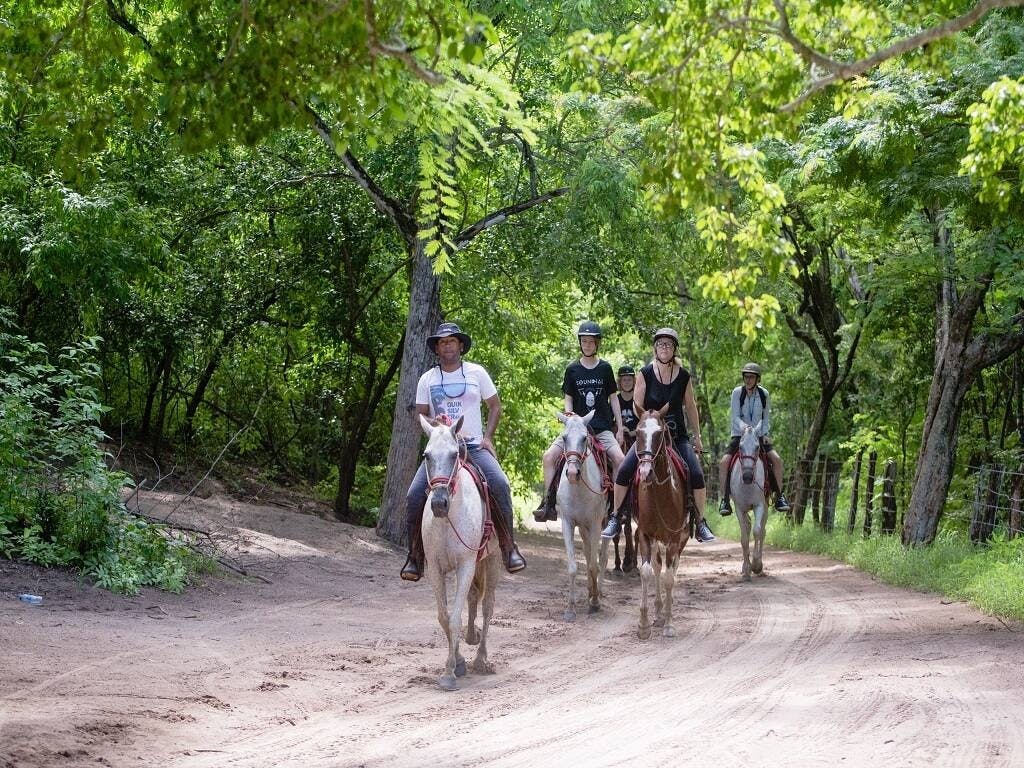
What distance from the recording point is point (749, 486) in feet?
59.9

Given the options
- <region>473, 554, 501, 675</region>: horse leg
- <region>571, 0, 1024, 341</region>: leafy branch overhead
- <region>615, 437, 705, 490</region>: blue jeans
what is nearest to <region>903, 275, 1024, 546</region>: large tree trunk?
<region>615, 437, 705, 490</region>: blue jeans

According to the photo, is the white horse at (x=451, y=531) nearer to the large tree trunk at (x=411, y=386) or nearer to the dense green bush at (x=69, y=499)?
the dense green bush at (x=69, y=499)

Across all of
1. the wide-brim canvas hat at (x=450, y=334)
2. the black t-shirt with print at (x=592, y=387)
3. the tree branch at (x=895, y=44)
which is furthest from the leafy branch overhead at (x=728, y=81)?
the black t-shirt with print at (x=592, y=387)

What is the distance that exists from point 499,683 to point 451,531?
131cm

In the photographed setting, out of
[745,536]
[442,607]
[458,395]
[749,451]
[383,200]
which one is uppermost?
[383,200]

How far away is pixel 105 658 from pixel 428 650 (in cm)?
309

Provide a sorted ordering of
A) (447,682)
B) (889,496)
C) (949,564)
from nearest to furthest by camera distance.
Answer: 1. (447,682)
2. (949,564)
3. (889,496)

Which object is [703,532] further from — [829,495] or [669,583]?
[829,495]

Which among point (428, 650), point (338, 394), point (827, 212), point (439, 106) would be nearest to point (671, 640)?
point (428, 650)

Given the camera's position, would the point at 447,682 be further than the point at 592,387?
No

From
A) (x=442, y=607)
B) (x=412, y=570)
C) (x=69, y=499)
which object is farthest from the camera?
(x=69, y=499)

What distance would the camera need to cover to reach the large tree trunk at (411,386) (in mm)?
19031

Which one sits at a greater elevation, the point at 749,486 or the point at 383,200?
the point at 383,200

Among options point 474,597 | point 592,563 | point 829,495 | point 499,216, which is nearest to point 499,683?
point 474,597
